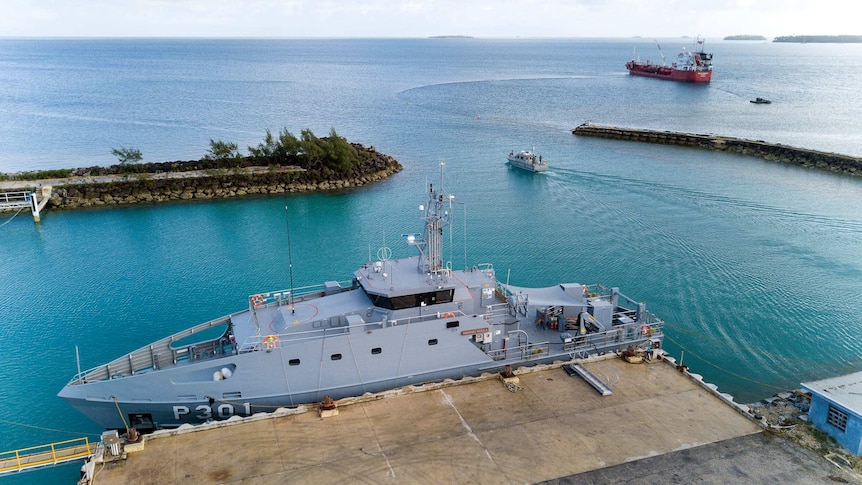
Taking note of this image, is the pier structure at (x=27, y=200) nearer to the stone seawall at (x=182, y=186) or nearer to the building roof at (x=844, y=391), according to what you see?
the stone seawall at (x=182, y=186)

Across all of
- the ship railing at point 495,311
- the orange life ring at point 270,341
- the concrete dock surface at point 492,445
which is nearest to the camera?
the concrete dock surface at point 492,445

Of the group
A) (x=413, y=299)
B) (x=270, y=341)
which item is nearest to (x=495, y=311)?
(x=413, y=299)

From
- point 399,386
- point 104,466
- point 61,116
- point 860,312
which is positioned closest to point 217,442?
point 104,466

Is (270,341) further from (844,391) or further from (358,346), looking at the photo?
(844,391)

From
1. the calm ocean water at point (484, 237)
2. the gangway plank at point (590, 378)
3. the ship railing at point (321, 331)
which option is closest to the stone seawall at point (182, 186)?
the calm ocean water at point (484, 237)

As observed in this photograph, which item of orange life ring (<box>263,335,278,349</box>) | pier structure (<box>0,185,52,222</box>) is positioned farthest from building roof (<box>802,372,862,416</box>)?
pier structure (<box>0,185,52,222</box>)

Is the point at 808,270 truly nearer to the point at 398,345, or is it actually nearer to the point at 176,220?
the point at 398,345

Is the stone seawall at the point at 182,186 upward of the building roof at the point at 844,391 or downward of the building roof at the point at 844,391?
upward
